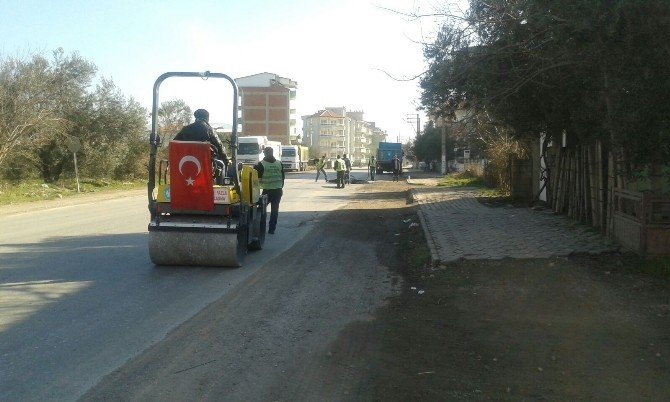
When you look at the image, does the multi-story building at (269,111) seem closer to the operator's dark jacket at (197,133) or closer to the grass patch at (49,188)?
the grass patch at (49,188)

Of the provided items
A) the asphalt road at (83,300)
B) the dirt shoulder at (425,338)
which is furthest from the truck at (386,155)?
the dirt shoulder at (425,338)

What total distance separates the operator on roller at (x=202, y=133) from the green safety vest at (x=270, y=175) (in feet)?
10.3

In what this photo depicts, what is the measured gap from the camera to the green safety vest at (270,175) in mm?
13422

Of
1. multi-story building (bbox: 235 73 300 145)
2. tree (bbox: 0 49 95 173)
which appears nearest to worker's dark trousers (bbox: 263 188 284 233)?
tree (bbox: 0 49 95 173)

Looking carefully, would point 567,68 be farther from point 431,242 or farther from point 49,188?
point 49,188

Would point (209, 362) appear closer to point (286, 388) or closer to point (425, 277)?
point (286, 388)

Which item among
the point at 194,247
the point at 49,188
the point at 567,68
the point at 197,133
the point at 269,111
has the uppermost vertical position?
the point at 269,111

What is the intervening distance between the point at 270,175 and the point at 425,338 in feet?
25.6

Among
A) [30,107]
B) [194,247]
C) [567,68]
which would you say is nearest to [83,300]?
[194,247]

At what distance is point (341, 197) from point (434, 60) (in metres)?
15.7

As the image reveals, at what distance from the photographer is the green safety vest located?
44.0 ft

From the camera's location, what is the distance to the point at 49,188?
2919 centimetres

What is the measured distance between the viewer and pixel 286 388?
4.86m

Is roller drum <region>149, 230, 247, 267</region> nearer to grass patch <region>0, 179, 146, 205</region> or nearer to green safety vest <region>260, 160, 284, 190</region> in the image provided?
green safety vest <region>260, 160, 284, 190</region>
